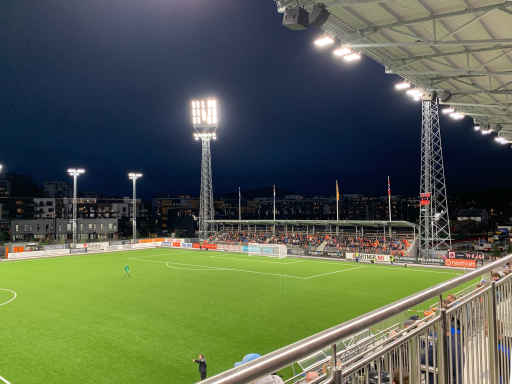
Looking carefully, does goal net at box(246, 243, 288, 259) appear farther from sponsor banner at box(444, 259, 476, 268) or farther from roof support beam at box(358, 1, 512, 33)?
roof support beam at box(358, 1, 512, 33)

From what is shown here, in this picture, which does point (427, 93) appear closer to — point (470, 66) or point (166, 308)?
point (470, 66)

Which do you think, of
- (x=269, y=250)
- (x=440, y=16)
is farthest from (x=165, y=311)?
(x=269, y=250)

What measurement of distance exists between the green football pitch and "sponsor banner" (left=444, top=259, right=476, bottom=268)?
130 cm

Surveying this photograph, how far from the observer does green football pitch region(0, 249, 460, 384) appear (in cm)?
1348

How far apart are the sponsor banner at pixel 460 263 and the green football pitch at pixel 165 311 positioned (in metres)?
1.30

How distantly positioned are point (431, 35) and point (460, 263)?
102ft

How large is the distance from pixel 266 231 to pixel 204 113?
2048cm

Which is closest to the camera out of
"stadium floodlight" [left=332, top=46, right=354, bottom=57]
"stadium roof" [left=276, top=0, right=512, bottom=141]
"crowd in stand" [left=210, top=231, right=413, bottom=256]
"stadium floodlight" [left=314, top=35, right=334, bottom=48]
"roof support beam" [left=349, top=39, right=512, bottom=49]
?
"stadium roof" [left=276, top=0, right=512, bottom=141]

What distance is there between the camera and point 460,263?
112 feet

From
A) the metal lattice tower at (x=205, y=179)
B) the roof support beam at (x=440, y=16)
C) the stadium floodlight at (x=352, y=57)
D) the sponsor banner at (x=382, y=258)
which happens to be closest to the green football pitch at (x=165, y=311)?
the sponsor banner at (x=382, y=258)

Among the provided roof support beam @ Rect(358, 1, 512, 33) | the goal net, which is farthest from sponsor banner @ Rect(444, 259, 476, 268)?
roof support beam @ Rect(358, 1, 512, 33)

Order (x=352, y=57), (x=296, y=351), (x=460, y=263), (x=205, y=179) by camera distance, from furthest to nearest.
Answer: (x=205, y=179)
(x=460, y=263)
(x=352, y=57)
(x=296, y=351)

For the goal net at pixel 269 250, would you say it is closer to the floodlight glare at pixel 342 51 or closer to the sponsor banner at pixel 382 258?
the sponsor banner at pixel 382 258

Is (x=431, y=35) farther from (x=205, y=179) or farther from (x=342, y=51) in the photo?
(x=205, y=179)
